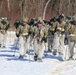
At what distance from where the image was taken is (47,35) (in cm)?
1883

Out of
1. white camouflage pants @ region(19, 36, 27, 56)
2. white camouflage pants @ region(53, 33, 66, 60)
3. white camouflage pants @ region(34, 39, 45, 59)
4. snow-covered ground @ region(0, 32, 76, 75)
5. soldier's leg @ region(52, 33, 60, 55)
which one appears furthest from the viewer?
soldier's leg @ region(52, 33, 60, 55)

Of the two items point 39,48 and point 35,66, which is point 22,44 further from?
point 35,66

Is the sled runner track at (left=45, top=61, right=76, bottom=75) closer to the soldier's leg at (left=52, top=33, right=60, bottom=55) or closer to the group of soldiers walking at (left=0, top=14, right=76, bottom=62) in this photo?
the group of soldiers walking at (left=0, top=14, right=76, bottom=62)

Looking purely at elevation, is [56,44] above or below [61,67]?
above

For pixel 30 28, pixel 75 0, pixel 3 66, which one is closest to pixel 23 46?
pixel 30 28

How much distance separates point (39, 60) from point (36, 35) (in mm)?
1158

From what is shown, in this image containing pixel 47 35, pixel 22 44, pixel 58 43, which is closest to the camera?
pixel 47 35

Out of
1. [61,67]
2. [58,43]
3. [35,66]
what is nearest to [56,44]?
[58,43]

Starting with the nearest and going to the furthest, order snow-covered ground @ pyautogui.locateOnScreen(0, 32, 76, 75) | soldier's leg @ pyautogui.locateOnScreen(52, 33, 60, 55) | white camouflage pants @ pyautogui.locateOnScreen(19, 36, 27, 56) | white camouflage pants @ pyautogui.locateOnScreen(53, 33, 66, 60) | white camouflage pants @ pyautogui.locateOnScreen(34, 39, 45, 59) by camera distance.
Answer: snow-covered ground @ pyautogui.locateOnScreen(0, 32, 76, 75) < white camouflage pants @ pyautogui.locateOnScreen(34, 39, 45, 59) < white camouflage pants @ pyautogui.locateOnScreen(19, 36, 27, 56) < white camouflage pants @ pyautogui.locateOnScreen(53, 33, 66, 60) < soldier's leg @ pyautogui.locateOnScreen(52, 33, 60, 55)

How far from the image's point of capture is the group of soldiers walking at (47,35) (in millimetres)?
18469

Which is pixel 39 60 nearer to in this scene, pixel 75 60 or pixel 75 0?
pixel 75 60

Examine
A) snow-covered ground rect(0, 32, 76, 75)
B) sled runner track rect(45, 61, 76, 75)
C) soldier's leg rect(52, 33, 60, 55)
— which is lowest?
sled runner track rect(45, 61, 76, 75)

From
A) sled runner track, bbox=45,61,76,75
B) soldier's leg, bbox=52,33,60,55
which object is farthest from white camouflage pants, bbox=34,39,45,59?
soldier's leg, bbox=52,33,60,55

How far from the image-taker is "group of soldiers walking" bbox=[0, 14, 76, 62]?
60.6 ft
